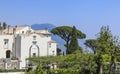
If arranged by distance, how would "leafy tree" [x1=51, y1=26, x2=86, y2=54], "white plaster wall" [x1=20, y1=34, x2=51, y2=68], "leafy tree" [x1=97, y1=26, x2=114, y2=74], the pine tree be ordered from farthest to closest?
1. "leafy tree" [x1=51, y1=26, x2=86, y2=54]
2. the pine tree
3. "white plaster wall" [x1=20, y1=34, x2=51, y2=68]
4. "leafy tree" [x1=97, y1=26, x2=114, y2=74]

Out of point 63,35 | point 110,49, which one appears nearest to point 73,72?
point 110,49

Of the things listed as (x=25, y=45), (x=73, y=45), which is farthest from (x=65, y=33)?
(x=25, y=45)

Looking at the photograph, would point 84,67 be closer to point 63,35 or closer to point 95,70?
point 95,70

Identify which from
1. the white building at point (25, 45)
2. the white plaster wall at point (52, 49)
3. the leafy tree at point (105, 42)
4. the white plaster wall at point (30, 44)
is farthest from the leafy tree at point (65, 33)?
the leafy tree at point (105, 42)

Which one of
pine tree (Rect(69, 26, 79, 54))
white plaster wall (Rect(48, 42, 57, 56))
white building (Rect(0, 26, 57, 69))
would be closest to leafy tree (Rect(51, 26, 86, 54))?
pine tree (Rect(69, 26, 79, 54))

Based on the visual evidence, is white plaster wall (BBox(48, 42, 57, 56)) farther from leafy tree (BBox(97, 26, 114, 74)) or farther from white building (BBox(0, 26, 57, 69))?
leafy tree (BBox(97, 26, 114, 74))

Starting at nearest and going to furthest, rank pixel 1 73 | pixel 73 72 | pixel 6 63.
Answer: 1. pixel 73 72
2. pixel 1 73
3. pixel 6 63

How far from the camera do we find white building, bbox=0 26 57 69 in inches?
2429

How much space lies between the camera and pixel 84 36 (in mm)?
78938

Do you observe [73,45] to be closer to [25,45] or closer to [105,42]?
[25,45]

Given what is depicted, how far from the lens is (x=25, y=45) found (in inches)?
2431

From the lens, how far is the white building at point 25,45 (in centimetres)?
6169

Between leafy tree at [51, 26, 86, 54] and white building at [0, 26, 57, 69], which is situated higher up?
leafy tree at [51, 26, 86, 54]

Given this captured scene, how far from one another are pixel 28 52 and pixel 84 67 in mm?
24622
